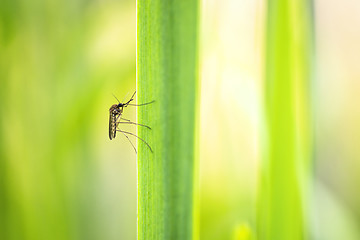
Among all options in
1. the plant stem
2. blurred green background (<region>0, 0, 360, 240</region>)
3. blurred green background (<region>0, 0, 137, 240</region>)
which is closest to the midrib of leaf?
the plant stem

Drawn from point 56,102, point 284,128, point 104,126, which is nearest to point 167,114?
point 284,128

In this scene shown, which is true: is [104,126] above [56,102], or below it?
below

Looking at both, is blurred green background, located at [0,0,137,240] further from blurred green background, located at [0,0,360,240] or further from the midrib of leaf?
the midrib of leaf

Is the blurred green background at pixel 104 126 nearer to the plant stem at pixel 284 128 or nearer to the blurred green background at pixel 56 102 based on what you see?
the blurred green background at pixel 56 102

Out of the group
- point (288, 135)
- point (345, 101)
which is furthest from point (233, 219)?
point (345, 101)

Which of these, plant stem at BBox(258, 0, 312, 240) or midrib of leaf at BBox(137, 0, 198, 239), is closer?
midrib of leaf at BBox(137, 0, 198, 239)

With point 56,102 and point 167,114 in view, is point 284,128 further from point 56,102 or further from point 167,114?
point 56,102
